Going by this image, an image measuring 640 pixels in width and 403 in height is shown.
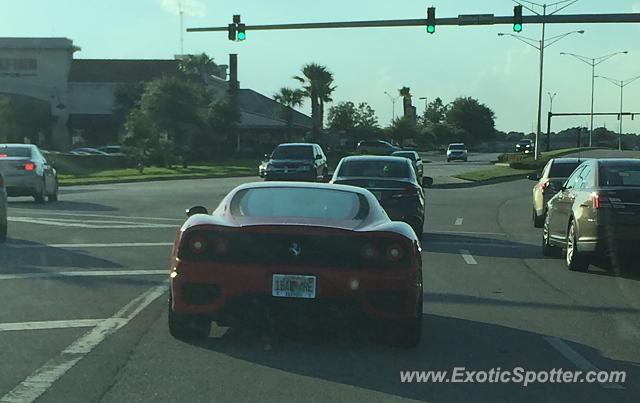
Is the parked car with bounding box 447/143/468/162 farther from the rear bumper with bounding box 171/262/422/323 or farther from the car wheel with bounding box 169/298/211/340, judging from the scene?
the rear bumper with bounding box 171/262/422/323

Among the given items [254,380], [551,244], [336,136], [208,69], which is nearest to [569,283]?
[551,244]

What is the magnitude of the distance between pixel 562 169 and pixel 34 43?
67.8 metres

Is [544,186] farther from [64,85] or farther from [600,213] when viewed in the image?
[64,85]

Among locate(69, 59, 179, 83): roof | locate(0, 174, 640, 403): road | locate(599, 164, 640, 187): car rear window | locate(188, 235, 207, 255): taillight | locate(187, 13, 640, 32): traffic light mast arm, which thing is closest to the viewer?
locate(0, 174, 640, 403): road

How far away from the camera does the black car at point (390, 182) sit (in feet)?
55.5

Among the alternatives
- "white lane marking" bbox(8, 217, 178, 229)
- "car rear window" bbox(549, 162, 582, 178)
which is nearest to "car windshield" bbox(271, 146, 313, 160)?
"car rear window" bbox(549, 162, 582, 178)

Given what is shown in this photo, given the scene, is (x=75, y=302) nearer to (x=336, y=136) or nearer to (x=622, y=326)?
(x=622, y=326)

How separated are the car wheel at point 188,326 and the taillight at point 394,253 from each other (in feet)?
5.38

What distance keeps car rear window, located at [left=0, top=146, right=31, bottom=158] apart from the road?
10.5m

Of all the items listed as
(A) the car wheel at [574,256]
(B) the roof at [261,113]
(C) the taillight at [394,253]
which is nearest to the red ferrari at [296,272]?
(C) the taillight at [394,253]

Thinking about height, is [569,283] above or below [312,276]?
below

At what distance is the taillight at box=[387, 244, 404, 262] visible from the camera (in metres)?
8.09

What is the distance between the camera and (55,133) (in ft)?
268

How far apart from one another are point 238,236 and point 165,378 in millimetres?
1383
